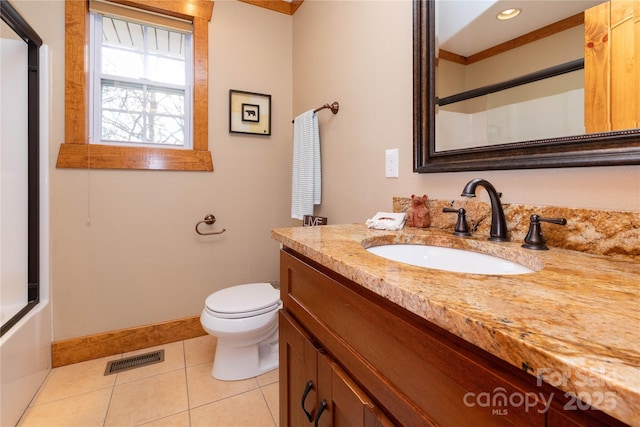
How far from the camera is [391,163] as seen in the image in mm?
1329

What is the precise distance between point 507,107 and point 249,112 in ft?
5.75

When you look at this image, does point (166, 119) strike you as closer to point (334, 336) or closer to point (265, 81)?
point (265, 81)

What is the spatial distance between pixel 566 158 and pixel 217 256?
201 cm

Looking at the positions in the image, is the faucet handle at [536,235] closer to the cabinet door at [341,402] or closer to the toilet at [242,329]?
the cabinet door at [341,402]

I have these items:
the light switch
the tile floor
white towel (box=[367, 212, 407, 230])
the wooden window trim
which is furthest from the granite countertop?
the wooden window trim

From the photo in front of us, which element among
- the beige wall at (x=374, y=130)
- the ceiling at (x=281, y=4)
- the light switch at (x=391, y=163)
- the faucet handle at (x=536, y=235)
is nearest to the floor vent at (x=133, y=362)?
the beige wall at (x=374, y=130)

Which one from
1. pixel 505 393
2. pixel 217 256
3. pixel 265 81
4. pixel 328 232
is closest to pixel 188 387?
pixel 217 256

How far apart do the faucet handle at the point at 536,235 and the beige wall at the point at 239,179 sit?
0.96 feet

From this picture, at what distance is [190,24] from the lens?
205cm

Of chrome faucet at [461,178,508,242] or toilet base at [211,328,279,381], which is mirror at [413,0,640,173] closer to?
chrome faucet at [461,178,508,242]

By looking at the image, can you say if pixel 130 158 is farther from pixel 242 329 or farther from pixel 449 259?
pixel 449 259

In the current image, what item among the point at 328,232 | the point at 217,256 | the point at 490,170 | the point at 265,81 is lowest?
the point at 217,256

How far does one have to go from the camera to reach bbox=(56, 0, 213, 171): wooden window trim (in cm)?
171

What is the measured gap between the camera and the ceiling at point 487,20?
2.61 feet
